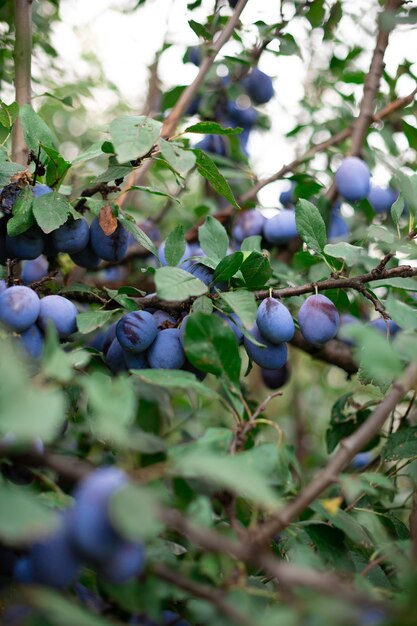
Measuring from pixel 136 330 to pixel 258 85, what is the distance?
3.28ft

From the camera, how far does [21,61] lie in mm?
991

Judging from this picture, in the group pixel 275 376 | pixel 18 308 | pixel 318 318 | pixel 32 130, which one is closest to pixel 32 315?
pixel 18 308

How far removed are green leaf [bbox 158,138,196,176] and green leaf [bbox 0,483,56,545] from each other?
0.39m

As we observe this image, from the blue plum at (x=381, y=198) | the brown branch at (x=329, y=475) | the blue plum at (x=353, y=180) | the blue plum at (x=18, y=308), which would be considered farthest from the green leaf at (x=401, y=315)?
the blue plum at (x=381, y=198)

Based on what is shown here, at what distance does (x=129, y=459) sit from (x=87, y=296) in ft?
1.48

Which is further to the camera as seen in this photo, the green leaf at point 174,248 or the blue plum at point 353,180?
the blue plum at point 353,180

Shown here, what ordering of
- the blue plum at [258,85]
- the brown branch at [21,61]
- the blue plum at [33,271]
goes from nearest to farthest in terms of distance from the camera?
the brown branch at [21,61], the blue plum at [33,271], the blue plum at [258,85]

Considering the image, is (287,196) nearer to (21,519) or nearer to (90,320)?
(90,320)

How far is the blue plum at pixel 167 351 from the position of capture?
75 cm

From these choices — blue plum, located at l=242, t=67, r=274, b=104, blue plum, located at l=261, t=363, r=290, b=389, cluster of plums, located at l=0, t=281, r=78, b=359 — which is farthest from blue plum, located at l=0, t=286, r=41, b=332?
blue plum, located at l=242, t=67, r=274, b=104

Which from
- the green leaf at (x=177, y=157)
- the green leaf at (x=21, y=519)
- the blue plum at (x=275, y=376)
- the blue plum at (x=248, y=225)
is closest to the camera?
the green leaf at (x=21, y=519)

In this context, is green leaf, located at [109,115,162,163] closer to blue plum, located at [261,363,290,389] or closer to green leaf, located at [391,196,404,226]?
green leaf, located at [391,196,404,226]

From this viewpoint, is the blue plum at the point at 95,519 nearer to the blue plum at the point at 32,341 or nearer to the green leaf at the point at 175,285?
the green leaf at the point at 175,285

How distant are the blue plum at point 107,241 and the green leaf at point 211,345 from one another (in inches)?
11.5
